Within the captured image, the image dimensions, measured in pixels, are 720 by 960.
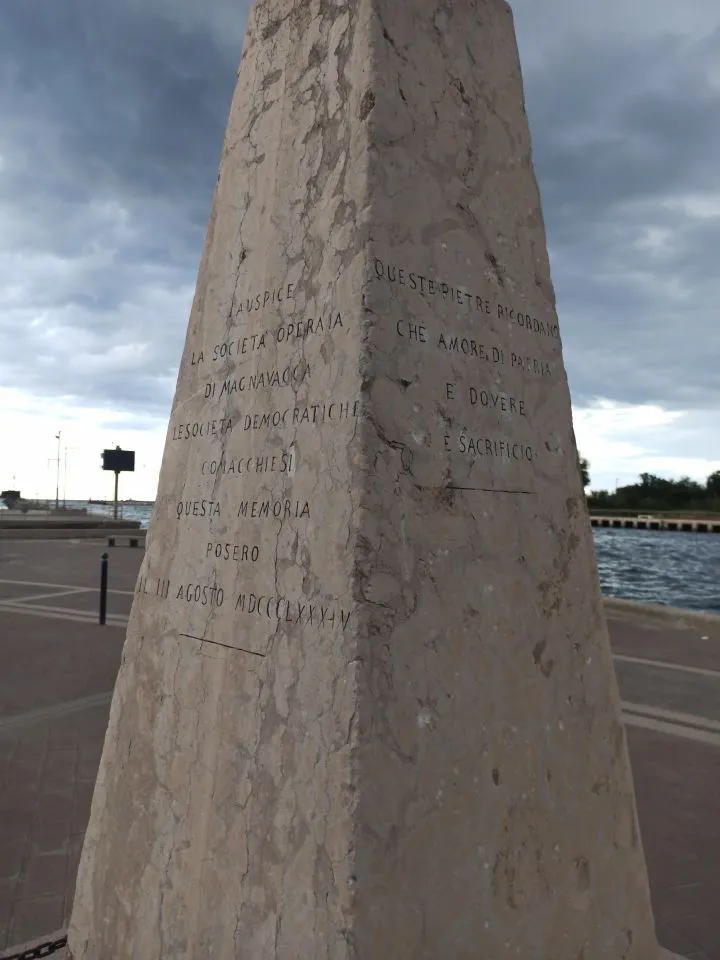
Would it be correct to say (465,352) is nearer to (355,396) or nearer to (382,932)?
(355,396)

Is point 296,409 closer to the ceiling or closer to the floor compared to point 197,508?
closer to the ceiling

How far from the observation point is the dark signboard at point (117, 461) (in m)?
39.2

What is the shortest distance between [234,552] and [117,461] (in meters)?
39.4

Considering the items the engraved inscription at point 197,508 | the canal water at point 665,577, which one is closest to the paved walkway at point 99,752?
the engraved inscription at point 197,508

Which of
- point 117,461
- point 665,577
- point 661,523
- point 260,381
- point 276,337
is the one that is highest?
point 117,461

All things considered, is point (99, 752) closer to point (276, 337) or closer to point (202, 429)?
point (202, 429)

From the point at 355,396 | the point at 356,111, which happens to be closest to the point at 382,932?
the point at 355,396

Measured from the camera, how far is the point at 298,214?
2.23 metres

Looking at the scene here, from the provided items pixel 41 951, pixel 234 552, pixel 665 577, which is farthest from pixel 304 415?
pixel 665 577

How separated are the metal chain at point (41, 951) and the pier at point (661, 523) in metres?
97.6

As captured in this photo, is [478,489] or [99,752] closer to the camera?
[478,489]

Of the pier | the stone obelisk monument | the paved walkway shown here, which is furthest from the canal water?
the pier

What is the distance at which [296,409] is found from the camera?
2070 millimetres

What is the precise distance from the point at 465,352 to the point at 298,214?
654 mm
